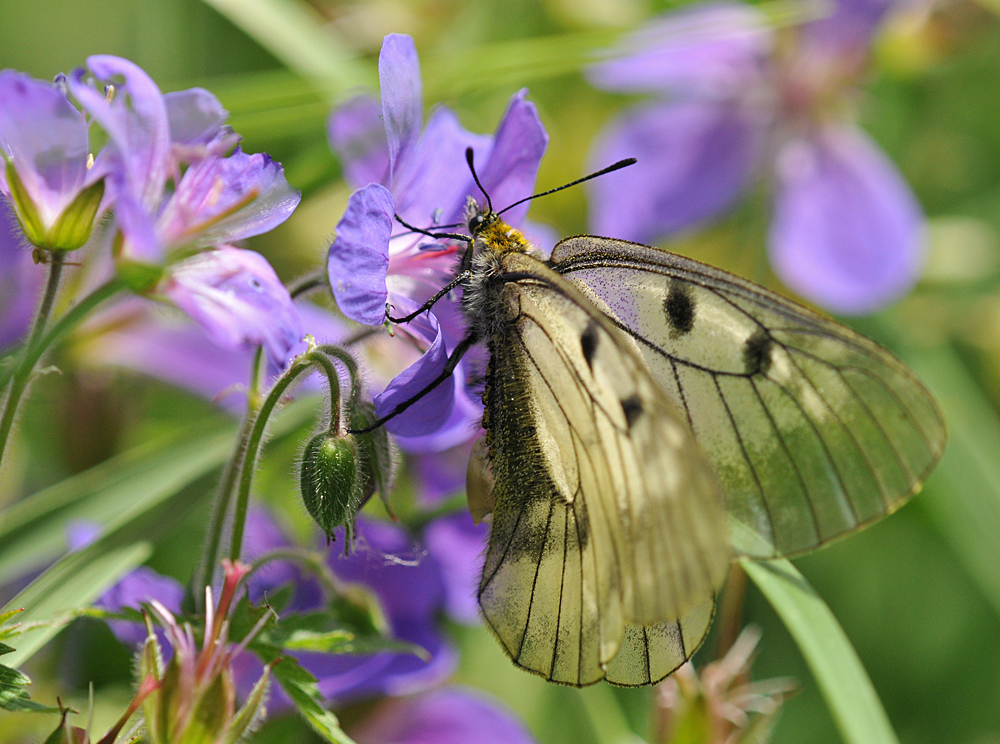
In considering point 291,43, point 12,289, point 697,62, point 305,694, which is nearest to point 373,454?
point 305,694

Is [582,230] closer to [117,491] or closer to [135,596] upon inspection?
[117,491]

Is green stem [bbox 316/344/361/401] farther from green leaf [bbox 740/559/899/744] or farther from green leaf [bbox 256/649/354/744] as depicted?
green leaf [bbox 740/559/899/744]

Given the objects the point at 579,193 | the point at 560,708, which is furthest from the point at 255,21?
the point at 560,708

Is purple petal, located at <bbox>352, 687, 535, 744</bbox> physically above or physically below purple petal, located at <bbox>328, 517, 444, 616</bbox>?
below

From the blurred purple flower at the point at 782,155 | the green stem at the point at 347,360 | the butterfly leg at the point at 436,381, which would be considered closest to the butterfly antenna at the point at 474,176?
the butterfly leg at the point at 436,381

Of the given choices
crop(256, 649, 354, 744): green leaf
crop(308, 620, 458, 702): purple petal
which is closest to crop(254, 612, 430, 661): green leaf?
crop(256, 649, 354, 744): green leaf

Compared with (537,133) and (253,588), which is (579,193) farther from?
(253,588)

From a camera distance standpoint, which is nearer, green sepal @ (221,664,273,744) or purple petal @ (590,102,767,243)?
green sepal @ (221,664,273,744)

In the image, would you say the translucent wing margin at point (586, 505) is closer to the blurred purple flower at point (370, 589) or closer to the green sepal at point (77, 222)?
the blurred purple flower at point (370, 589)
